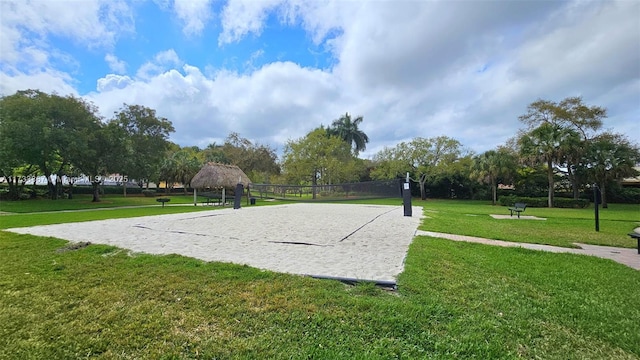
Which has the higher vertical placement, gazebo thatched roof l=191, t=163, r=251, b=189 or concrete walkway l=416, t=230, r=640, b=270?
gazebo thatched roof l=191, t=163, r=251, b=189

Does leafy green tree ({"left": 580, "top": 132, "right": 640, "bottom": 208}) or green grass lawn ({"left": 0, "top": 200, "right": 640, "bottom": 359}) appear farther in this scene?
leafy green tree ({"left": 580, "top": 132, "right": 640, "bottom": 208})

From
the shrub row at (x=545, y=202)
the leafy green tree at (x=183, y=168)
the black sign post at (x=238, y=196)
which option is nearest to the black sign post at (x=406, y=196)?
the black sign post at (x=238, y=196)

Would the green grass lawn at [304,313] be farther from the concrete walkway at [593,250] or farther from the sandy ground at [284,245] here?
the concrete walkway at [593,250]

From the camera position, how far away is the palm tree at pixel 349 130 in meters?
41.0

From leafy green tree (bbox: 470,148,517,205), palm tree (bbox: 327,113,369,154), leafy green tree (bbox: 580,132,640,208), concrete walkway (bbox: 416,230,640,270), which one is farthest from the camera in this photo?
palm tree (bbox: 327,113,369,154)

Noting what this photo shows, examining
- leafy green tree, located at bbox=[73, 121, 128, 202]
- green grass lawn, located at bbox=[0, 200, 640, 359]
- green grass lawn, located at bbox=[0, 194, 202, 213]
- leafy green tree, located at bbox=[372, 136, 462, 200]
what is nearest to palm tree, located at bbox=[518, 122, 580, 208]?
leafy green tree, located at bbox=[372, 136, 462, 200]

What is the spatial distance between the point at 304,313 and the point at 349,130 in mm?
39395

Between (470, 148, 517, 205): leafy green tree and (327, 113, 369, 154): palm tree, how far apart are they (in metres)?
16.9

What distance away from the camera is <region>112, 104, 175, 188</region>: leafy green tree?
22.6 meters

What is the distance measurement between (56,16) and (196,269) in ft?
34.5

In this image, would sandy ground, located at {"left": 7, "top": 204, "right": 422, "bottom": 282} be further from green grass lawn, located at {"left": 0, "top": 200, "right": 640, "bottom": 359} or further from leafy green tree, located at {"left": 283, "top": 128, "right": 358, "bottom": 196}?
leafy green tree, located at {"left": 283, "top": 128, "right": 358, "bottom": 196}

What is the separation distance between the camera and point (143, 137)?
24.1 meters

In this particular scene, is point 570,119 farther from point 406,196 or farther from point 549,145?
point 406,196

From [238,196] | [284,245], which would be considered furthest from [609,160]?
[284,245]
